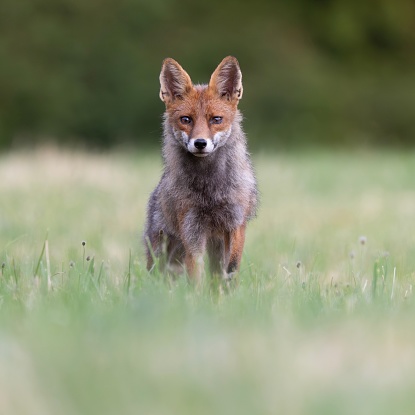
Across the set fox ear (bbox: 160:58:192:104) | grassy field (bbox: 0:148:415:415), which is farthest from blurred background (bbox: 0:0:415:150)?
fox ear (bbox: 160:58:192:104)

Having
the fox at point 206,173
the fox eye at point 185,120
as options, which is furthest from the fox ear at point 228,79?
the fox eye at point 185,120

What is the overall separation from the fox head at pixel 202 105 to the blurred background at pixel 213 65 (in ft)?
58.6

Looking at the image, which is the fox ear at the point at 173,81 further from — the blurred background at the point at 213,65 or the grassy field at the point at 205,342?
the blurred background at the point at 213,65

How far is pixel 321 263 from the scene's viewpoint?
7445 millimetres

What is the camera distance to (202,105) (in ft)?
18.8

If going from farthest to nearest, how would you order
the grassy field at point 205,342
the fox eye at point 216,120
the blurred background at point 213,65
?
the blurred background at point 213,65 < the fox eye at point 216,120 < the grassy field at point 205,342

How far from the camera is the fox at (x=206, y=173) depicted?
571cm

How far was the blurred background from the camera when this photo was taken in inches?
963

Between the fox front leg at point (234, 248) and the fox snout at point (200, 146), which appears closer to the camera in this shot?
the fox snout at point (200, 146)

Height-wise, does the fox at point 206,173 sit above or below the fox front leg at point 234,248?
above

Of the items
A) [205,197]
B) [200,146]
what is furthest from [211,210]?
[200,146]

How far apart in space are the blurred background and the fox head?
1786 cm

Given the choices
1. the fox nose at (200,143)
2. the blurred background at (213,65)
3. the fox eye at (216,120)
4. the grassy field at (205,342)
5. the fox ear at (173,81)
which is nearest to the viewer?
the grassy field at (205,342)

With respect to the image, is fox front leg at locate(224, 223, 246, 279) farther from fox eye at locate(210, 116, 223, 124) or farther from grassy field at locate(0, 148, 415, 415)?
fox eye at locate(210, 116, 223, 124)
